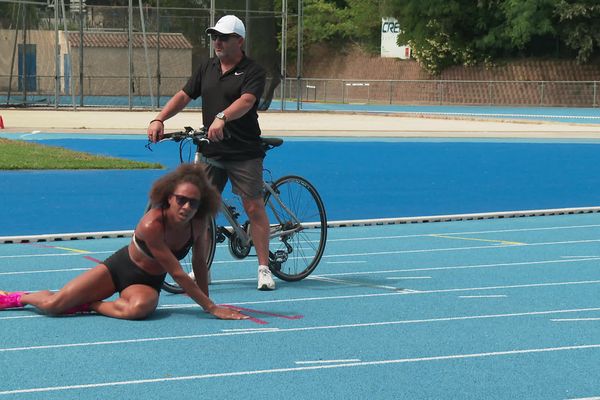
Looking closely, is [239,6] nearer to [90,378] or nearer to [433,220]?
[433,220]

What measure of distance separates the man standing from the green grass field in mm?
10215

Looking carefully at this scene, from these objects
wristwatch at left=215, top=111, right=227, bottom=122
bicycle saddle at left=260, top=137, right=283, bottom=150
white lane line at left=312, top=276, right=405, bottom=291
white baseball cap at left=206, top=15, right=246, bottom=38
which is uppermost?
white baseball cap at left=206, top=15, right=246, bottom=38

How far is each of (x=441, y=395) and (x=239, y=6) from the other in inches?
1483

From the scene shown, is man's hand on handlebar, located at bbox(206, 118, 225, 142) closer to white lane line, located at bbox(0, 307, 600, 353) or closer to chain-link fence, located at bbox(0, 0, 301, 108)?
white lane line, located at bbox(0, 307, 600, 353)

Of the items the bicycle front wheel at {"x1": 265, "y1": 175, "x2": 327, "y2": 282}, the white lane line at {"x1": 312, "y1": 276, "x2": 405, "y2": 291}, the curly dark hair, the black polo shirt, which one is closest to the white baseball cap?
the black polo shirt

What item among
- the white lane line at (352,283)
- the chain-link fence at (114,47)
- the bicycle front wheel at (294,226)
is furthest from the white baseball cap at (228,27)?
the chain-link fence at (114,47)

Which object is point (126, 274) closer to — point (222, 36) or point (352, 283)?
point (222, 36)

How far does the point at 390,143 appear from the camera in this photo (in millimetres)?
26656

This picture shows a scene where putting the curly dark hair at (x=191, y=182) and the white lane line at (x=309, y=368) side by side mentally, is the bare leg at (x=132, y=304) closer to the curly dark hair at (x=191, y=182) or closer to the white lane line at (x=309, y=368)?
the curly dark hair at (x=191, y=182)

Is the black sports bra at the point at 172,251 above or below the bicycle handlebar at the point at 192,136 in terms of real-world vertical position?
below

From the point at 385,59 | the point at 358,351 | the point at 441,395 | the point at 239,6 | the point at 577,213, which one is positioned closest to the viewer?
the point at 441,395

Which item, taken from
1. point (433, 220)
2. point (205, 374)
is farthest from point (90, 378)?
point (433, 220)

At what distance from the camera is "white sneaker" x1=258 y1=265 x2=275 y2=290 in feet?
29.9

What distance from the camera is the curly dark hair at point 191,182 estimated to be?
780 cm
